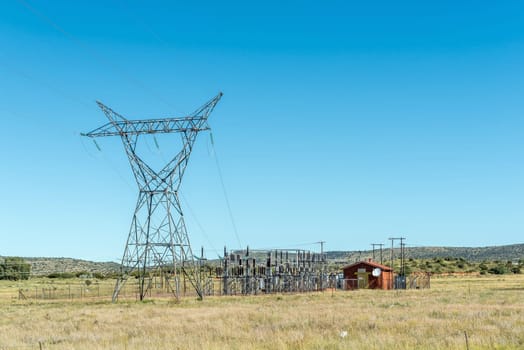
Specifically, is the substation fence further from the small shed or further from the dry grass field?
the dry grass field

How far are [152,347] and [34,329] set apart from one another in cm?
984

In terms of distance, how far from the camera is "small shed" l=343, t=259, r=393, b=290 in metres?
68.7

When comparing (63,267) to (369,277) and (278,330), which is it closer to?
(369,277)

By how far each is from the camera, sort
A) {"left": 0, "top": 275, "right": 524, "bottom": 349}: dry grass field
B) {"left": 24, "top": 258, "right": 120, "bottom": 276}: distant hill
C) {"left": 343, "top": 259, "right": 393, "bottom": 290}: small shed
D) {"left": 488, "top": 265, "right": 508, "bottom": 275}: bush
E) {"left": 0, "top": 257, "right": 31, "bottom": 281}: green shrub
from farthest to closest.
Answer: {"left": 24, "top": 258, "right": 120, "bottom": 276}: distant hill
{"left": 0, "top": 257, "right": 31, "bottom": 281}: green shrub
{"left": 488, "top": 265, "right": 508, "bottom": 275}: bush
{"left": 343, "top": 259, "right": 393, "bottom": 290}: small shed
{"left": 0, "top": 275, "right": 524, "bottom": 349}: dry grass field

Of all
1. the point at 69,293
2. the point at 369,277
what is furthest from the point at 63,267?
the point at 69,293

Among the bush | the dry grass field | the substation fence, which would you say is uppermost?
the bush

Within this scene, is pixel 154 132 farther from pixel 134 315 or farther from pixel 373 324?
pixel 373 324

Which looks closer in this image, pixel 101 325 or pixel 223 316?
pixel 101 325

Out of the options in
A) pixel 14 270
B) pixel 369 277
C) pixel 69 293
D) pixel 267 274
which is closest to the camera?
pixel 69 293

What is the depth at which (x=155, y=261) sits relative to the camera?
46.6m

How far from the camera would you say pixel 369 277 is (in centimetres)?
6975

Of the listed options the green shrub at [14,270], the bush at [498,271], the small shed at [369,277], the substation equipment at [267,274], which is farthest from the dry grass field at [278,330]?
the green shrub at [14,270]

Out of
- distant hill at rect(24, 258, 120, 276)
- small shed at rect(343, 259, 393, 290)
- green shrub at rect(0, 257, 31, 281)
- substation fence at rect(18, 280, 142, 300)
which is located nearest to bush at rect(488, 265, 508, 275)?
small shed at rect(343, 259, 393, 290)

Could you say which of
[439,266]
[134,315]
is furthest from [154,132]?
[439,266]
